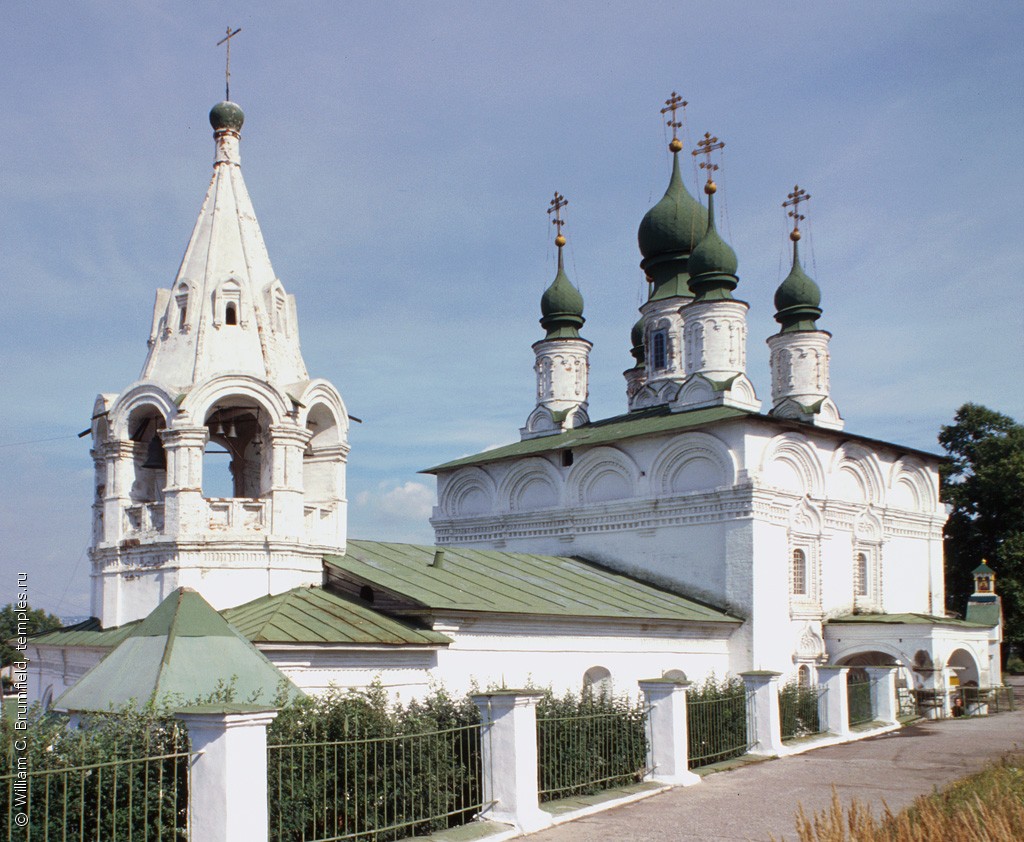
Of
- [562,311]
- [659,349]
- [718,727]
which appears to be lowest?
[718,727]

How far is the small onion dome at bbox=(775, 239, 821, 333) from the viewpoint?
23.6m

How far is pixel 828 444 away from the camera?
18.9 metres

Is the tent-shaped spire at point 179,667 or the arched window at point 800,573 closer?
the tent-shaped spire at point 179,667

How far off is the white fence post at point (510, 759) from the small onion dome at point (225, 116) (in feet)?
26.3

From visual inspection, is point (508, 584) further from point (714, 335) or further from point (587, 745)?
point (714, 335)

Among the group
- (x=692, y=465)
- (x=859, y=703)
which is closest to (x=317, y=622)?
(x=692, y=465)

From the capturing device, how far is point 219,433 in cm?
1339

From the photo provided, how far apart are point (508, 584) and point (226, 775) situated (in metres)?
8.53

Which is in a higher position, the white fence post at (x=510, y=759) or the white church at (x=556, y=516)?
the white church at (x=556, y=516)

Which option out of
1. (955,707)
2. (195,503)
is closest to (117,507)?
(195,503)

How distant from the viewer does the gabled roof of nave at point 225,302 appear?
12.1 m

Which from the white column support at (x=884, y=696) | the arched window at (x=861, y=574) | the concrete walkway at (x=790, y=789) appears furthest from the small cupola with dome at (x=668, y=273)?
the concrete walkway at (x=790, y=789)

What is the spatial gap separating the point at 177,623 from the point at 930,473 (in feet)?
57.7

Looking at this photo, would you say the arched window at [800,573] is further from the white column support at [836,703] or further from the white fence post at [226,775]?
the white fence post at [226,775]
